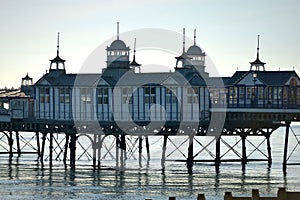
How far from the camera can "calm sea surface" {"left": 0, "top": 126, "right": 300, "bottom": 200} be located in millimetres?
56094

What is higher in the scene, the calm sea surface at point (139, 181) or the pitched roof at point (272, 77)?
the pitched roof at point (272, 77)

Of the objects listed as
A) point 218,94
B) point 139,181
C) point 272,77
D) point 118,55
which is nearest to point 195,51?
point 118,55

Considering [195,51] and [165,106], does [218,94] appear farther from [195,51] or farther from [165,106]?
[195,51]

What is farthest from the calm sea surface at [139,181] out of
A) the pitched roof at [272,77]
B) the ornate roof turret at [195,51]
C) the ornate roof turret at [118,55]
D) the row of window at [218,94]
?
the ornate roof turret at [195,51]

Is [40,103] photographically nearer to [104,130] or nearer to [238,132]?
[104,130]

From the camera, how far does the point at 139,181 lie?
209ft

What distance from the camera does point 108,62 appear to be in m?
85.4

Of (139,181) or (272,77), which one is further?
(272,77)

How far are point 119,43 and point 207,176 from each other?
23438 mm

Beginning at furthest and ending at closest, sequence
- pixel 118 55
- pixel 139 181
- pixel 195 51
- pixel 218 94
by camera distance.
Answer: pixel 195 51
pixel 118 55
pixel 218 94
pixel 139 181

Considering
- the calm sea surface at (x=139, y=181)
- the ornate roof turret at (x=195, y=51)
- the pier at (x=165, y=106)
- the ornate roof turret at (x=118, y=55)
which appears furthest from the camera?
the ornate roof turret at (x=195, y=51)

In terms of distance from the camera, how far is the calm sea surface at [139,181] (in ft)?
184

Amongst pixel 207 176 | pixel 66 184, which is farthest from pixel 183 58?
pixel 66 184

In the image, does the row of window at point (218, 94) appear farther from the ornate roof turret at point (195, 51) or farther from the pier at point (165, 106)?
the ornate roof turret at point (195, 51)
